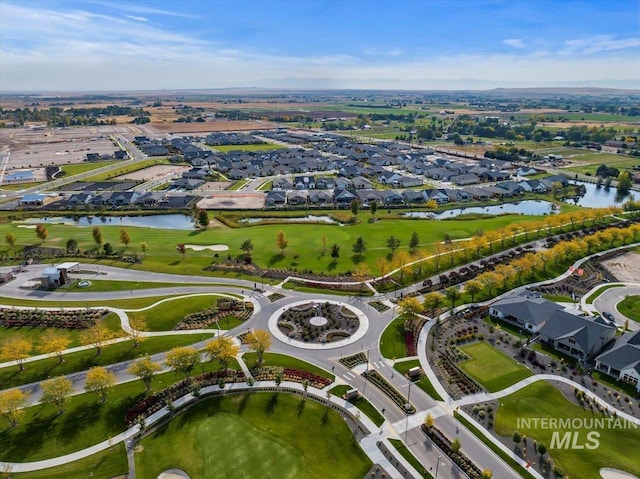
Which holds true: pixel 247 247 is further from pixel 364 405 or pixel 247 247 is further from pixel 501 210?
pixel 501 210

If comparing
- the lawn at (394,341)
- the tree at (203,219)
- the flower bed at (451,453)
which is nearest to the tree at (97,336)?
the lawn at (394,341)

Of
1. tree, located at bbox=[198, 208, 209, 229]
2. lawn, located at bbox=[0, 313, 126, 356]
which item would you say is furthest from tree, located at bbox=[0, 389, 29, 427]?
tree, located at bbox=[198, 208, 209, 229]

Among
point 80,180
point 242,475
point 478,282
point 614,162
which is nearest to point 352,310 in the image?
point 478,282

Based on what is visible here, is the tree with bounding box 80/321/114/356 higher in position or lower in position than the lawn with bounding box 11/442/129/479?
higher

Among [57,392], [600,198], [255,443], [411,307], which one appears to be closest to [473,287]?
[411,307]

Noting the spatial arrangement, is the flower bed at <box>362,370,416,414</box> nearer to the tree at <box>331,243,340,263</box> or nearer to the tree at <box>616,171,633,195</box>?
the tree at <box>331,243,340,263</box>

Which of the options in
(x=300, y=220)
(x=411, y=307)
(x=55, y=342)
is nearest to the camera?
(x=55, y=342)
